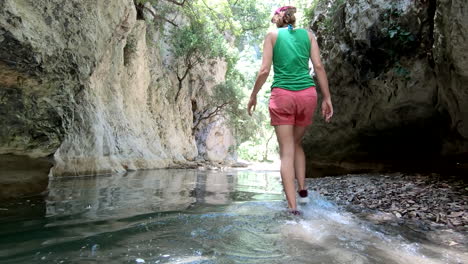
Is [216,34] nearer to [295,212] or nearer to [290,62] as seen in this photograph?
[290,62]

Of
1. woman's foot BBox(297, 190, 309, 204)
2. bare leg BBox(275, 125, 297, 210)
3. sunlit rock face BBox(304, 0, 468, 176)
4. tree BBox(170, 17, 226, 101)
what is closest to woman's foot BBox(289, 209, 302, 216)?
bare leg BBox(275, 125, 297, 210)

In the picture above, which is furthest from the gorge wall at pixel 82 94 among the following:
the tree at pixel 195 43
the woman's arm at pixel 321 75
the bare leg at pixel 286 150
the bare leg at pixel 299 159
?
the woman's arm at pixel 321 75

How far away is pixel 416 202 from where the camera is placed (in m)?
3.11

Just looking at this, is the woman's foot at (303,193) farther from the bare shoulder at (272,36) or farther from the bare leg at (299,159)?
the bare shoulder at (272,36)

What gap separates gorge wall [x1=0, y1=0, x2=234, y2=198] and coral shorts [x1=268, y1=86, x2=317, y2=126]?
2.51 metres

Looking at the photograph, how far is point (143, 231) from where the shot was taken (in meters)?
2.05

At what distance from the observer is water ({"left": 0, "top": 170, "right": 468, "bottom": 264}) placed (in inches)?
61.9

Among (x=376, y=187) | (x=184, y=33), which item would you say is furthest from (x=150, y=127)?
(x=376, y=187)

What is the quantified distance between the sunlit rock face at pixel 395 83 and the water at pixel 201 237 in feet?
7.39

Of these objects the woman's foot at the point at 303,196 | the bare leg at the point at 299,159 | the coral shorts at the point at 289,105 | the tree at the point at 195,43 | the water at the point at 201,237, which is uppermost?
the tree at the point at 195,43

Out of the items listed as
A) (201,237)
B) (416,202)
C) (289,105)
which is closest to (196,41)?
(289,105)

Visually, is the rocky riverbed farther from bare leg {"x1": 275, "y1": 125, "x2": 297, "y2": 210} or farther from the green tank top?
the green tank top

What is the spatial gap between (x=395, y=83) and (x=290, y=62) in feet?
9.34

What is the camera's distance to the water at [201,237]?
1.57 meters
